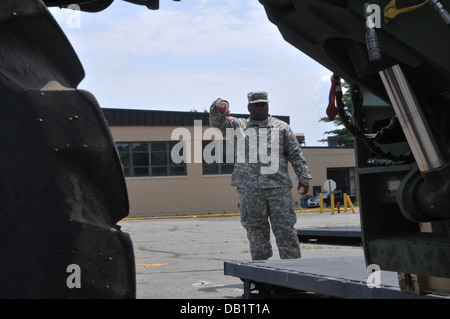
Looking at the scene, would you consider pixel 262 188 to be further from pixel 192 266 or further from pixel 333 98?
pixel 333 98

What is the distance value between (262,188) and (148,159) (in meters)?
27.5

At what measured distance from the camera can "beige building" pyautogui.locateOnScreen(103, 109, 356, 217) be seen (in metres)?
32.3

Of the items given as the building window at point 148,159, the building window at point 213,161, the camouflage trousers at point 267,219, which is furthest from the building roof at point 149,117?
the camouflage trousers at point 267,219

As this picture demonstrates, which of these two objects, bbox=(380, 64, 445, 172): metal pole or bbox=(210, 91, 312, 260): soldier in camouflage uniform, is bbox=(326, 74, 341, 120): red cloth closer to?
bbox=(380, 64, 445, 172): metal pole

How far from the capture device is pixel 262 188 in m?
5.77

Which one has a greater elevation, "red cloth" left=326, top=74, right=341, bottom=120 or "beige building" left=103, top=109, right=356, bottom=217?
"beige building" left=103, top=109, right=356, bottom=217

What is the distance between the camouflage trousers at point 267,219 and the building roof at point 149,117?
25.7 m

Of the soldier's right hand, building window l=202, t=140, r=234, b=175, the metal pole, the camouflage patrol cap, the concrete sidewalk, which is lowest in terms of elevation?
the concrete sidewalk

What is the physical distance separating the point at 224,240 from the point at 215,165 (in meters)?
21.7

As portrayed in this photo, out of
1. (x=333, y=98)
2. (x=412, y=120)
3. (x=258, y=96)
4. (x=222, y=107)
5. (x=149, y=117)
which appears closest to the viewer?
(x=412, y=120)

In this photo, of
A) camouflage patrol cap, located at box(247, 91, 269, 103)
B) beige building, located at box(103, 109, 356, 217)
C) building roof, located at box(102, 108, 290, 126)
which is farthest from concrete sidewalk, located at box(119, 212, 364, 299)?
beige building, located at box(103, 109, 356, 217)

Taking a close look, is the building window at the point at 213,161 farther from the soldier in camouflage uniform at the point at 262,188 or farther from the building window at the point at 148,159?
the soldier in camouflage uniform at the point at 262,188

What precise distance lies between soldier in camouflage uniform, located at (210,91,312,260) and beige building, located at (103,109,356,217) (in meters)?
26.0

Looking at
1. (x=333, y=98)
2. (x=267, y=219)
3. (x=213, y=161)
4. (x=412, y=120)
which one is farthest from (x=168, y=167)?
(x=412, y=120)
